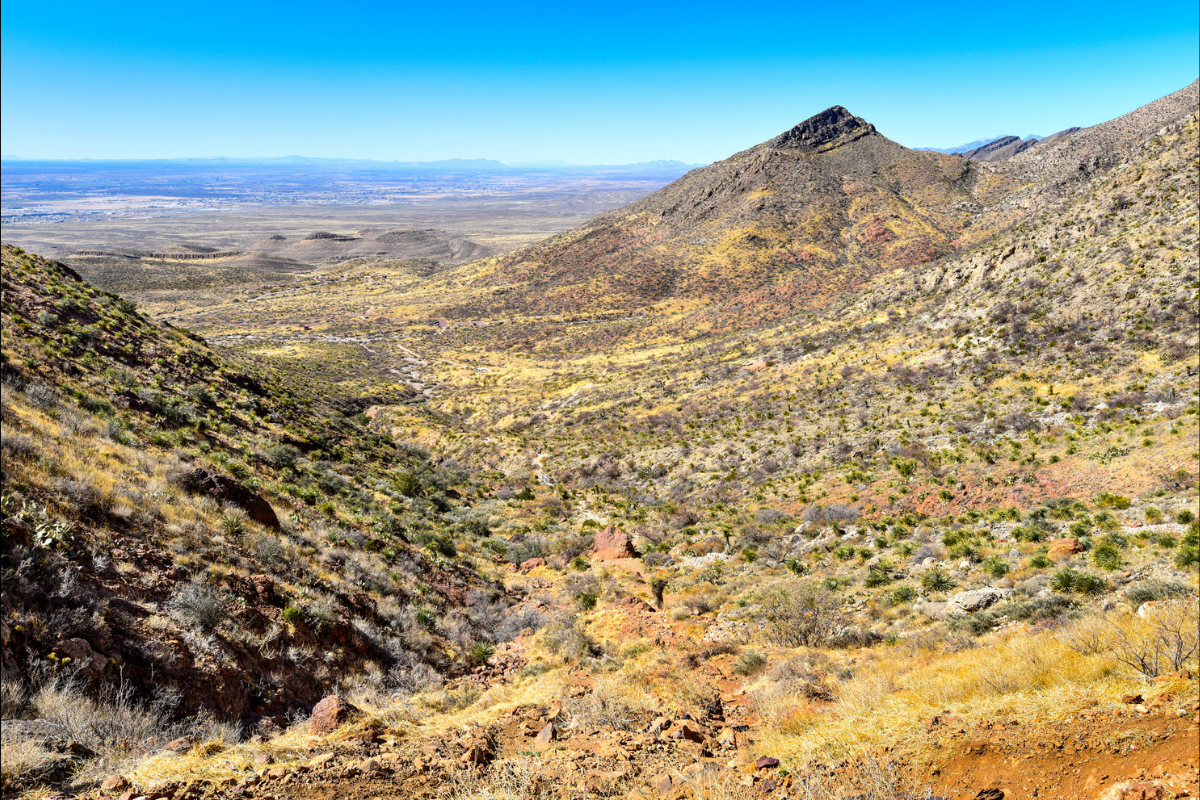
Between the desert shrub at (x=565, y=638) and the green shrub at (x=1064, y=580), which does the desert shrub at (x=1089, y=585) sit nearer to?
the green shrub at (x=1064, y=580)

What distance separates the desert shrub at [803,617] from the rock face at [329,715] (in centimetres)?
731

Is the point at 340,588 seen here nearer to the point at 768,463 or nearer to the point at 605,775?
the point at 605,775

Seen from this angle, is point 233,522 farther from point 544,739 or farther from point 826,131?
point 826,131

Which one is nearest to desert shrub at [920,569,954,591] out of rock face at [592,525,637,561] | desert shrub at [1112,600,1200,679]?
desert shrub at [1112,600,1200,679]

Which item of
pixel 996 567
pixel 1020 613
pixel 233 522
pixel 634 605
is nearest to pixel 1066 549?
pixel 996 567

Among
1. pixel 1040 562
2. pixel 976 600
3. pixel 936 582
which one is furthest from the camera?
pixel 936 582

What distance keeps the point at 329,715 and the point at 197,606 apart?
2.46m

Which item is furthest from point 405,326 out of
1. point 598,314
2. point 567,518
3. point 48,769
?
point 48,769

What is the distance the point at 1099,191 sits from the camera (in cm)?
3178

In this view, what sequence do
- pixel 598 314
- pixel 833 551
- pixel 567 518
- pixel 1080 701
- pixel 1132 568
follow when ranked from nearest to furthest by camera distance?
pixel 1080 701
pixel 1132 568
pixel 833 551
pixel 567 518
pixel 598 314

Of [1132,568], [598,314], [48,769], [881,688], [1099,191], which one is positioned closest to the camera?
[48,769]

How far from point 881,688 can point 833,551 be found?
7647 millimetres

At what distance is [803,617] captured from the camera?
32.8 feet

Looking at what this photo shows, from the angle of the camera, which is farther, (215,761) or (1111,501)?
(1111,501)
